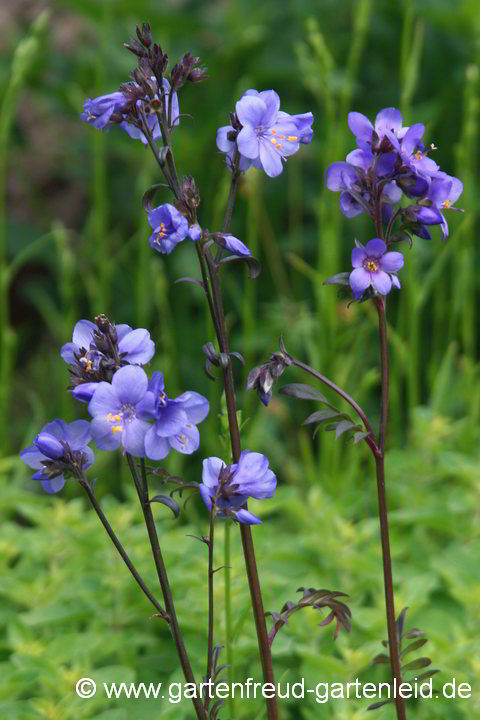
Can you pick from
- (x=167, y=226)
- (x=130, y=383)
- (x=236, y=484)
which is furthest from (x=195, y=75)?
(x=236, y=484)

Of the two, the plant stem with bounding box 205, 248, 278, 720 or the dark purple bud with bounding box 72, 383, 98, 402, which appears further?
the plant stem with bounding box 205, 248, 278, 720

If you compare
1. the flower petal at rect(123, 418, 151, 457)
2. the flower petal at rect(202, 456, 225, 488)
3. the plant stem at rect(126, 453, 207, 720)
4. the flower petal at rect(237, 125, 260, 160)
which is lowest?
the plant stem at rect(126, 453, 207, 720)

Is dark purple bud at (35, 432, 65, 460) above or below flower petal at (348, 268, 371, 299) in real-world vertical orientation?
below

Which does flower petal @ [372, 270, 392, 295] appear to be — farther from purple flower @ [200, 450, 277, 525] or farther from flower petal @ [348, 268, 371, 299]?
purple flower @ [200, 450, 277, 525]

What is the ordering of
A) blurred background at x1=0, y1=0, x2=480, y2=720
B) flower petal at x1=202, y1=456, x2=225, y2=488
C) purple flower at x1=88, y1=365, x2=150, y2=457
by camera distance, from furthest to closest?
1. blurred background at x1=0, y1=0, x2=480, y2=720
2. flower petal at x1=202, y1=456, x2=225, y2=488
3. purple flower at x1=88, y1=365, x2=150, y2=457

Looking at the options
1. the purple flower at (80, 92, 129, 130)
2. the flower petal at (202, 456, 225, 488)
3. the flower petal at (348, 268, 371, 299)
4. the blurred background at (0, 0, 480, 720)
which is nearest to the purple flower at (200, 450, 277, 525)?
the flower petal at (202, 456, 225, 488)

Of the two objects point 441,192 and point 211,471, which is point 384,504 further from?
point 441,192

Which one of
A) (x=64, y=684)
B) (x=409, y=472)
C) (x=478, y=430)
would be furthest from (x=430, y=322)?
(x=64, y=684)
